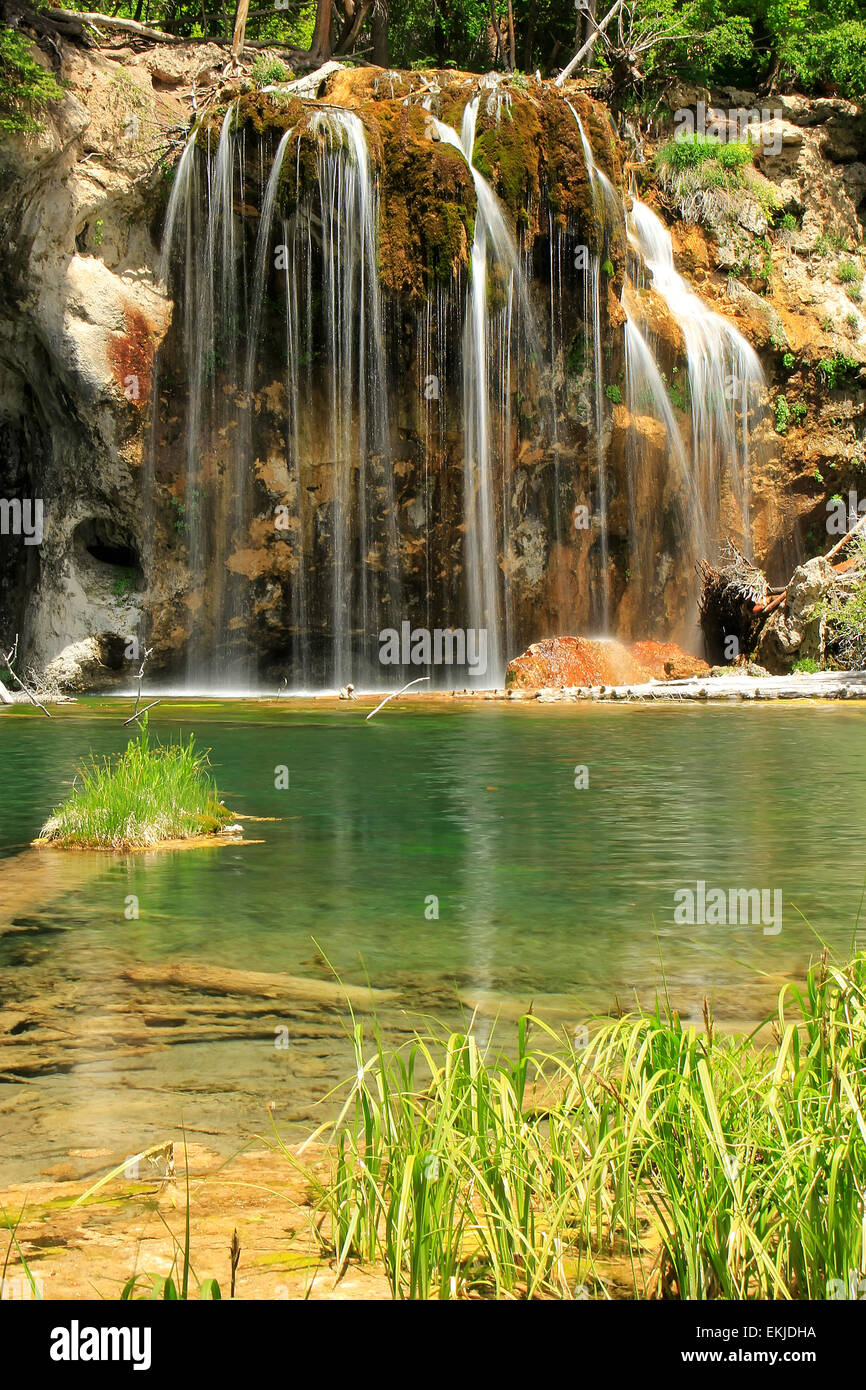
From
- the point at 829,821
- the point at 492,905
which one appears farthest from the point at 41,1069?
the point at 829,821

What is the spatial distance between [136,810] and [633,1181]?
6781mm

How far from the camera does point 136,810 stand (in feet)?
31.1

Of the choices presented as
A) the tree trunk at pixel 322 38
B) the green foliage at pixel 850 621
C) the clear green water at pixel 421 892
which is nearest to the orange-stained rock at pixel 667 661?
the green foliage at pixel 850 621

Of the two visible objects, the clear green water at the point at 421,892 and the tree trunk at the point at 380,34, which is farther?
the tree trunk at the point at 380,34

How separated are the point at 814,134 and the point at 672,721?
22.4m

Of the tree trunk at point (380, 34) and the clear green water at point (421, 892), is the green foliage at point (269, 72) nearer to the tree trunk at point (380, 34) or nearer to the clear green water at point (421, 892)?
the tree trunk at point (380, 34)

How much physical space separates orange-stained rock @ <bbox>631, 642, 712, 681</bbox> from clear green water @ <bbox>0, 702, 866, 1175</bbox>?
8864mm

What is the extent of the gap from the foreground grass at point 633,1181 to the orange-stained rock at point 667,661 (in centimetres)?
2039

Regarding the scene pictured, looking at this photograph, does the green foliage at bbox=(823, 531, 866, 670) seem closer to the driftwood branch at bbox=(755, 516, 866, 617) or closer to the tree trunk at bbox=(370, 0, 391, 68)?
the driftwood branch at bbox=(755, 516, 866, 617)

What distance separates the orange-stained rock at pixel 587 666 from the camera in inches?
917

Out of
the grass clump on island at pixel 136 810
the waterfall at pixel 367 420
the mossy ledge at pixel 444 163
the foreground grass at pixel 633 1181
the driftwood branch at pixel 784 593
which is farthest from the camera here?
the waterfall at pixel 367 420

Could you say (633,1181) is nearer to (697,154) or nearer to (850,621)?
(850,621)

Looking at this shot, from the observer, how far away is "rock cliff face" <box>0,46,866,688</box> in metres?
24.9

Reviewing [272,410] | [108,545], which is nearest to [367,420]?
[272,410]
